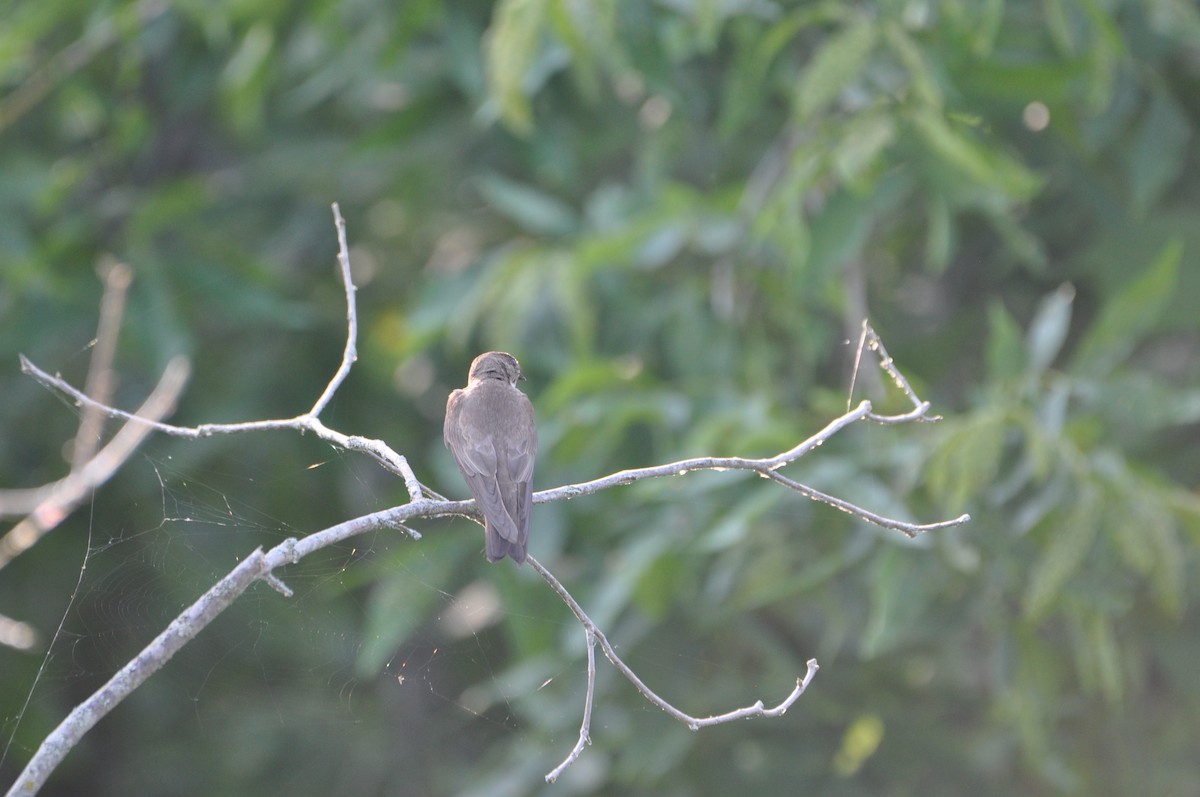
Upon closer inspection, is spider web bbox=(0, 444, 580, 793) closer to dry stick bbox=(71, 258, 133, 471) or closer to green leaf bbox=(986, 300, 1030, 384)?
dry stick bbox=(71, 258, 133, 471)

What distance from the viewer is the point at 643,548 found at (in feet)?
12.6

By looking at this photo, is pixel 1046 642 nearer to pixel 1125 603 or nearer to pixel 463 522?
pixel 1125 603

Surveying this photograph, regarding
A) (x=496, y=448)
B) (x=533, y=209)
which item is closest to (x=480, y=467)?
(x=496, y=448)

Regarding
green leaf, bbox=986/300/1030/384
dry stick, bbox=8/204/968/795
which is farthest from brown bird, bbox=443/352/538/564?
green leaf, bbox=986/300/1030/384

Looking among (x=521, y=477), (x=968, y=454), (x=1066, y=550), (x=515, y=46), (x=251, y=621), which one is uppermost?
(x=515, y=46)

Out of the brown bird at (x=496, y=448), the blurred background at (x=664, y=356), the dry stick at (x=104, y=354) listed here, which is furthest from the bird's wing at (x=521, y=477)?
the dry stick at (x=104, y=354)

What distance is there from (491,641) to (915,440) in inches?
81.7

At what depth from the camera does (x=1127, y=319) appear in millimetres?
3723

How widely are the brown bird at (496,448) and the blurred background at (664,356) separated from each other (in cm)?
45

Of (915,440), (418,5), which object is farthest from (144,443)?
(915,440)

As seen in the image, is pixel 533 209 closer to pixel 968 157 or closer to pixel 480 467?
pixel 968 157

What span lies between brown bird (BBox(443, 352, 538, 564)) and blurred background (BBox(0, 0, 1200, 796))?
0.45 meters

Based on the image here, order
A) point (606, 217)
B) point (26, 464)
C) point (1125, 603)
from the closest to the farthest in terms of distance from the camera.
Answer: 1. point (1125, 603)
2. point (606, 217)
3. point (26, 464)

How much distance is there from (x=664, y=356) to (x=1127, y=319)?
171 centimetres
